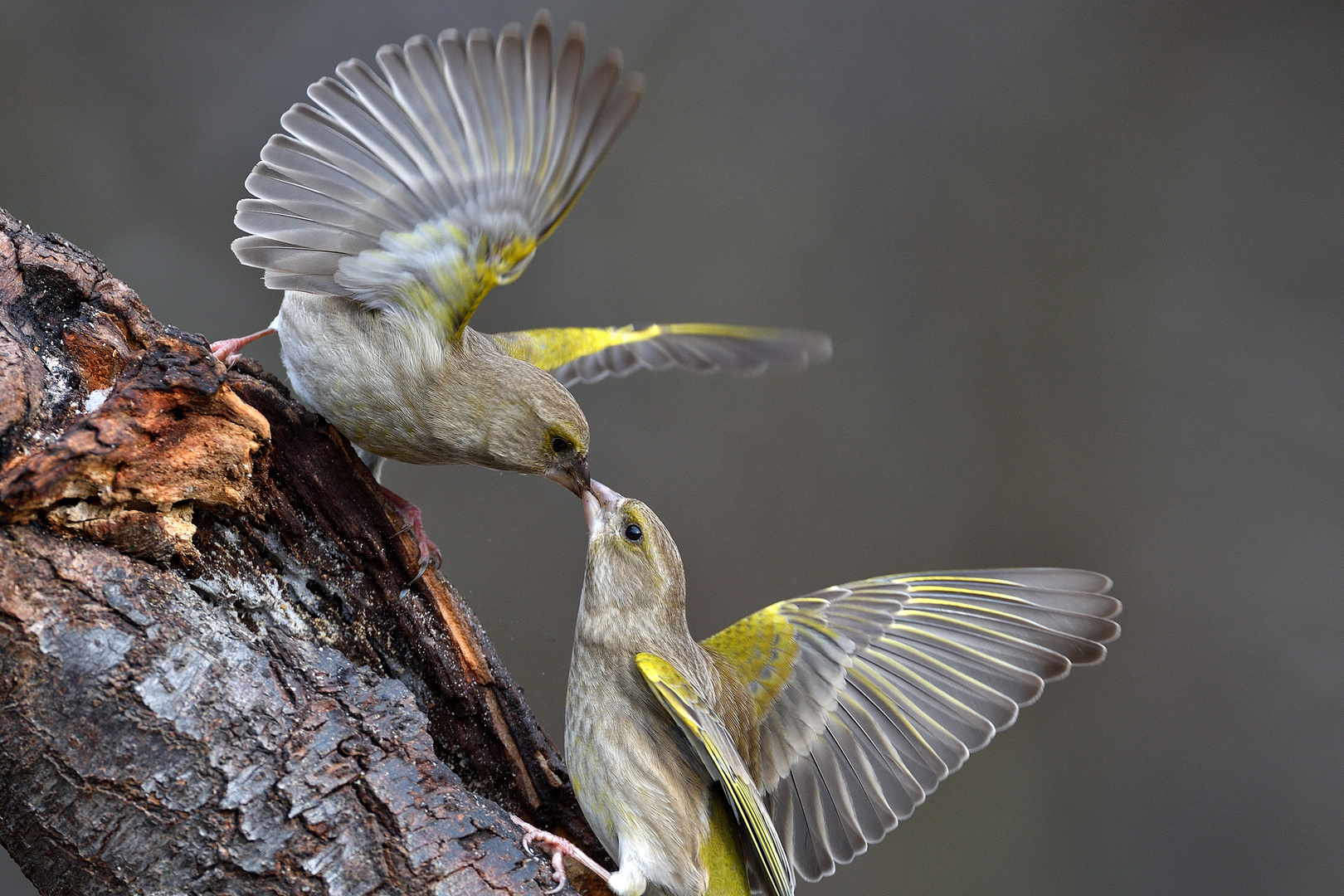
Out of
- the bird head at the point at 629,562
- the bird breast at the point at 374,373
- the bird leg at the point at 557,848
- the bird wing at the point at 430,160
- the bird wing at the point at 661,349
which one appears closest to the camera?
the bird leg at the point at 557,848

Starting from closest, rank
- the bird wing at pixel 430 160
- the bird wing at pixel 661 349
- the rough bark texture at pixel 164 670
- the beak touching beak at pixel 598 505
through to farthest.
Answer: the rough bark texture at pixel 164 670, the bird wing at pixel 430 160, the beak touching beak at pixel 598 505, the bird wing at pixel 661 349

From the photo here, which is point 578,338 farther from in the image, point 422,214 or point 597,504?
point 422,214

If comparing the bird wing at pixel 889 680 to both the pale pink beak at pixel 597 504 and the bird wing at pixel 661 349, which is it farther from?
the bird wing at pixel 661 349

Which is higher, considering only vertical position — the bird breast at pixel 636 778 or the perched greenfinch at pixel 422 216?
the perched greenfinch at pixel 422 216

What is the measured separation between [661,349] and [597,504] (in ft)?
4.26

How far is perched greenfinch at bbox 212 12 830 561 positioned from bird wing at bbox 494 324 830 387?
95 centimetres

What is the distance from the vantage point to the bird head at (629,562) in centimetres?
332

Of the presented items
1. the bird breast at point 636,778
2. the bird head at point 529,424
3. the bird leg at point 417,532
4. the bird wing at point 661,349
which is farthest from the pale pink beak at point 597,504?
the bird wing at point 661,349

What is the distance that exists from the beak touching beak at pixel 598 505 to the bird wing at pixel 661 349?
2.48 ft

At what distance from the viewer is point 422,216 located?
2.74m

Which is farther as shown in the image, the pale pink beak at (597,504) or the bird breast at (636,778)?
the pale pink beak at (597,504)

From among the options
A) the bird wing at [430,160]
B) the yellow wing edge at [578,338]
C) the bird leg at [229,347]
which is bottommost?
the bird leg at [229,347]

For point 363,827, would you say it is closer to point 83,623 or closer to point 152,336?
point 83,623

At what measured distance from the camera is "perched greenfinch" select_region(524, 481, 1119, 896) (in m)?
2.93
